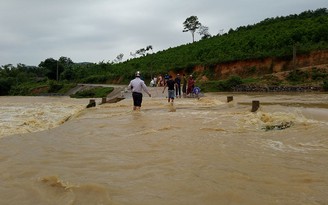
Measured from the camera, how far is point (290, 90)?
29672mm

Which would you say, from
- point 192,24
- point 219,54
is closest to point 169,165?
point 219,54

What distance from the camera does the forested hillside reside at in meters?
40.9

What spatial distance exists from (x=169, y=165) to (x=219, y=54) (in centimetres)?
4553

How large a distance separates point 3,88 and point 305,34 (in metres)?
44.8

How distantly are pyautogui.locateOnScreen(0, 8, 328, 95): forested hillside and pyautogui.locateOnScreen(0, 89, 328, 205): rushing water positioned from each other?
89.3ft

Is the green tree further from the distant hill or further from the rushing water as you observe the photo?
the rushing water

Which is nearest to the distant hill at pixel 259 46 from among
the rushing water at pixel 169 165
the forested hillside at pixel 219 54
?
the forested hillside at pixel 219 54

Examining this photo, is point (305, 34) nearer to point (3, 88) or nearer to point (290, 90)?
point (290, 90)

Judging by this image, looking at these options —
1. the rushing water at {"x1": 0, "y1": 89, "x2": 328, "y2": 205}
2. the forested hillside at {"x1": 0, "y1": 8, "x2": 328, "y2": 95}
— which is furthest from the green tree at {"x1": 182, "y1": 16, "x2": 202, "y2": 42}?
the rushing water at {"x1": 0, "y1": 89, "x2": 328, "y2": 205}

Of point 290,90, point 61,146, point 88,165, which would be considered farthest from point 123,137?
point 290,90

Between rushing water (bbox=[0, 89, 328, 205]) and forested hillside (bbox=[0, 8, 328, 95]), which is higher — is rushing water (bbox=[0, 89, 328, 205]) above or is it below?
below

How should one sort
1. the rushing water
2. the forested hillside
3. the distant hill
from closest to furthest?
the rushing water → the distant hill → the forested hillside

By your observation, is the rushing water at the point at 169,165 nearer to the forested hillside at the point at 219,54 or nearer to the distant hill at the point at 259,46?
the forested hillside at the point at 219,54

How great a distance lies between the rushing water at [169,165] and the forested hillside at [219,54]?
2721 cm
